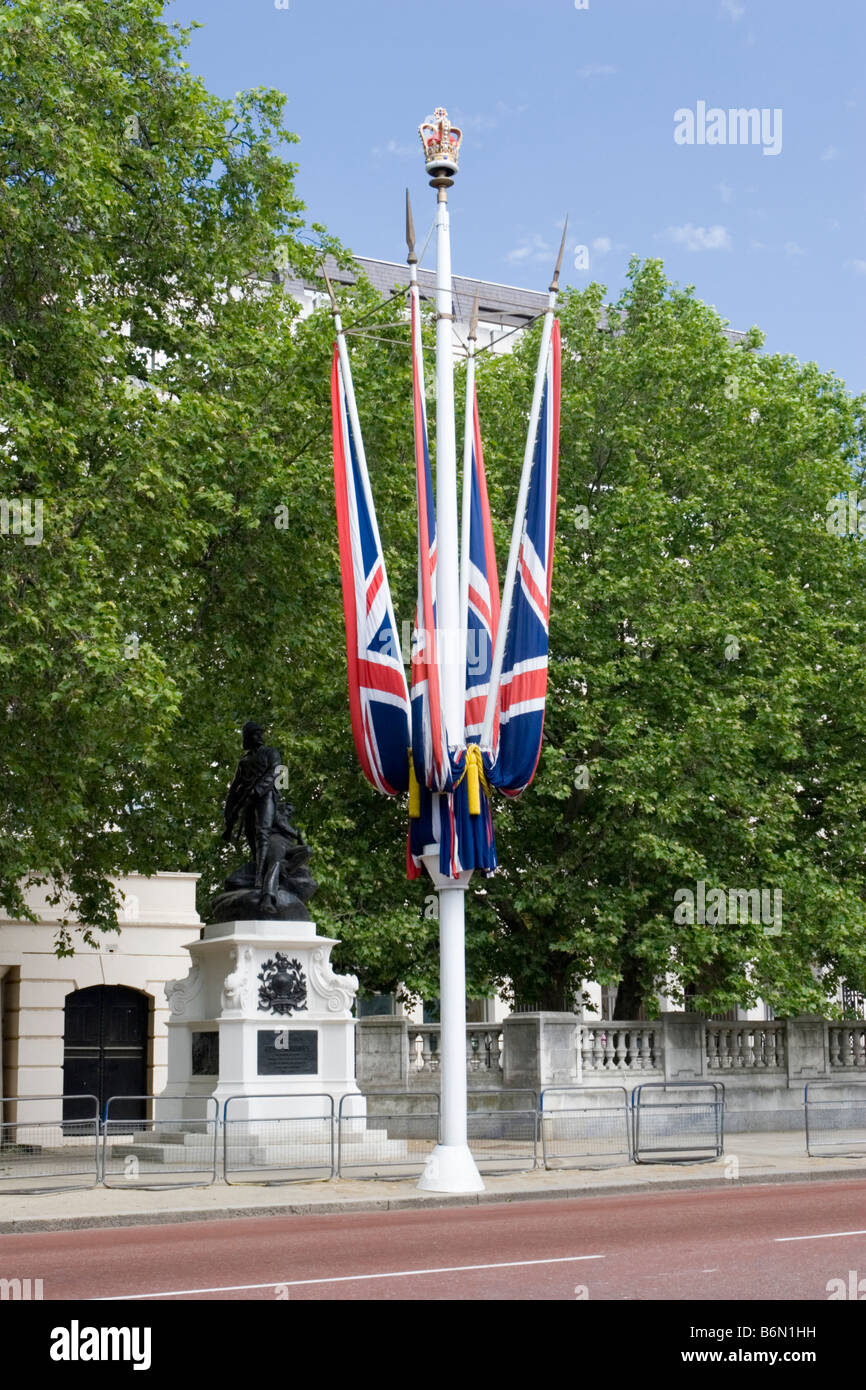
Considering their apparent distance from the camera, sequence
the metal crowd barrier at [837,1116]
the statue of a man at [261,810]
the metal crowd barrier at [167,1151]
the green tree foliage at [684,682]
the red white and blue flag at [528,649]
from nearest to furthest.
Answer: the red white and blue flag at [528,649], the metal crowd barrier at [167,1151], the statue of a man at [261,810], the metal crowd barrier at [837,1116], the green tree foliage at [684,682]

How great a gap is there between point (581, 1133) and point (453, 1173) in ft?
22.4

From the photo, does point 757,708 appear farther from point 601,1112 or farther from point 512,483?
point 601,1112

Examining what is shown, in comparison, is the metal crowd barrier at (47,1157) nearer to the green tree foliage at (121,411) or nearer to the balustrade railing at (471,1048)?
the green tree foliage at (121,411)

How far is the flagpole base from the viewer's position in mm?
17484

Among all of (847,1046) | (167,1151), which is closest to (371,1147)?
(167,1151)

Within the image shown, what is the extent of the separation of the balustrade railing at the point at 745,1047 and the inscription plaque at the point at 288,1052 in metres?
10.00

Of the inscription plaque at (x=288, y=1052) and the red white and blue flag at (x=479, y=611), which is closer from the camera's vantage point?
the red white and blue flag at (x=479, y=611)

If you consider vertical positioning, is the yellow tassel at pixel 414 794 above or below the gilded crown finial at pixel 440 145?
below

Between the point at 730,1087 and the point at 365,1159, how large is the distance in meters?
10.5

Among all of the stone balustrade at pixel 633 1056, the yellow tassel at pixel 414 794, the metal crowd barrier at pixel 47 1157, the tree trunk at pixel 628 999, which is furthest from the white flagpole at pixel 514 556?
the tree trunk at pixel 628 999

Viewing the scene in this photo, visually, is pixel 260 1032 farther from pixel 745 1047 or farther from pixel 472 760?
pixel 745 1047

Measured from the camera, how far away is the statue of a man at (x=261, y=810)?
22.9 m

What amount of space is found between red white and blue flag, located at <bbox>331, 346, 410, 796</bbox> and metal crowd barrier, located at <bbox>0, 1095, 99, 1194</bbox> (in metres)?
4.74
